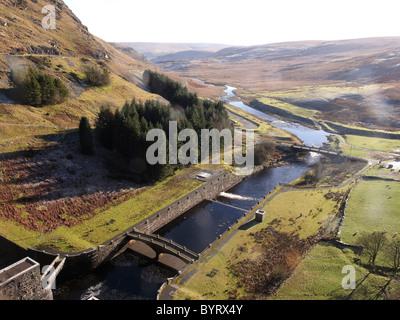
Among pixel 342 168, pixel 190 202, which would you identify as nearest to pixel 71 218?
pixel 190 202

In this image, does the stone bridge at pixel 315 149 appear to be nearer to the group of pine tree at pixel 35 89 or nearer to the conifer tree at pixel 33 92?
the group of pine tree at pixel 35 89

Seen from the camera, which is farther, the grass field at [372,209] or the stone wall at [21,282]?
the grass field at [372,209]

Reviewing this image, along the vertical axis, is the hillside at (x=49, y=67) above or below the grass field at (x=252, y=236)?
above

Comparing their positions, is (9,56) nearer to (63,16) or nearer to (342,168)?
(63,16)

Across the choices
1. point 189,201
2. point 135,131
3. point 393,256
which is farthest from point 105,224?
point 393,256

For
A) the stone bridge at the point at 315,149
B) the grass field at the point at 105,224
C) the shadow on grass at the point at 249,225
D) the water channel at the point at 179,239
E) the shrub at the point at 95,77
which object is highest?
the shrub at the point at 95,77
